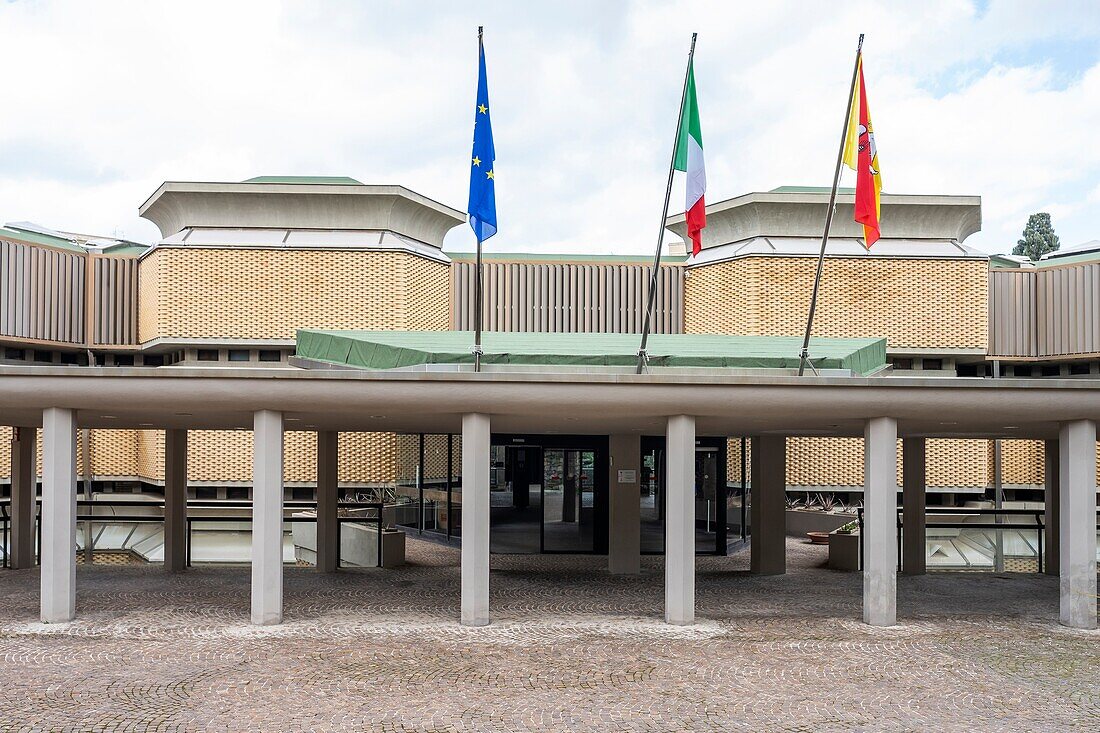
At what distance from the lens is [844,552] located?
64.8ft

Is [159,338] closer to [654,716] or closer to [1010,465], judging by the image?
[654,716]

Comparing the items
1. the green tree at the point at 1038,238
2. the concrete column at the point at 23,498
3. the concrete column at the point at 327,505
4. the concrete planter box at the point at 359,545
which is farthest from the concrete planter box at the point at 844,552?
the green tree at the point at 1038,238

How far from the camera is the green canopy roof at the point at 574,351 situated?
45.5 ft

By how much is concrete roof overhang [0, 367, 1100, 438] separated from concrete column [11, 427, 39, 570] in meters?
6.81

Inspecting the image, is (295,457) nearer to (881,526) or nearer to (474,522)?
(474,522)

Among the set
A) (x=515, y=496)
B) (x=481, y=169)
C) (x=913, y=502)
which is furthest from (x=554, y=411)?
(x=515, y=496)

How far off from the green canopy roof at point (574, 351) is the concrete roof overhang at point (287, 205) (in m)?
11.4

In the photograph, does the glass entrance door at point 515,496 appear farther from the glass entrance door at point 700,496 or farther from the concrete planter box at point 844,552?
the concrete planter box at point 844,552

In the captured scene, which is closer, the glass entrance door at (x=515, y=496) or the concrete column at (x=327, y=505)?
the concrete column at (x=327, y=505)

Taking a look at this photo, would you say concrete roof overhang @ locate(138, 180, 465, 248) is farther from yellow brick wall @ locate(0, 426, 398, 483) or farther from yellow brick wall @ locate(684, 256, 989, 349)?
yellow brick wall @ locate(684, 256, 989, 349)

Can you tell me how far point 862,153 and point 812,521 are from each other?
16.2m

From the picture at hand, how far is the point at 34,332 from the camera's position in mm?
28266

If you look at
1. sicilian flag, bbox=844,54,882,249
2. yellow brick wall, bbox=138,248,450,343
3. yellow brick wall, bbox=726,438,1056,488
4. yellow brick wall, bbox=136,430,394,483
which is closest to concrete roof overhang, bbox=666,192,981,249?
yellow brick wall, bbox=726,438,1056,488

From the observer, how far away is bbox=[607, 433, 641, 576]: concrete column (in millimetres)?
18688
